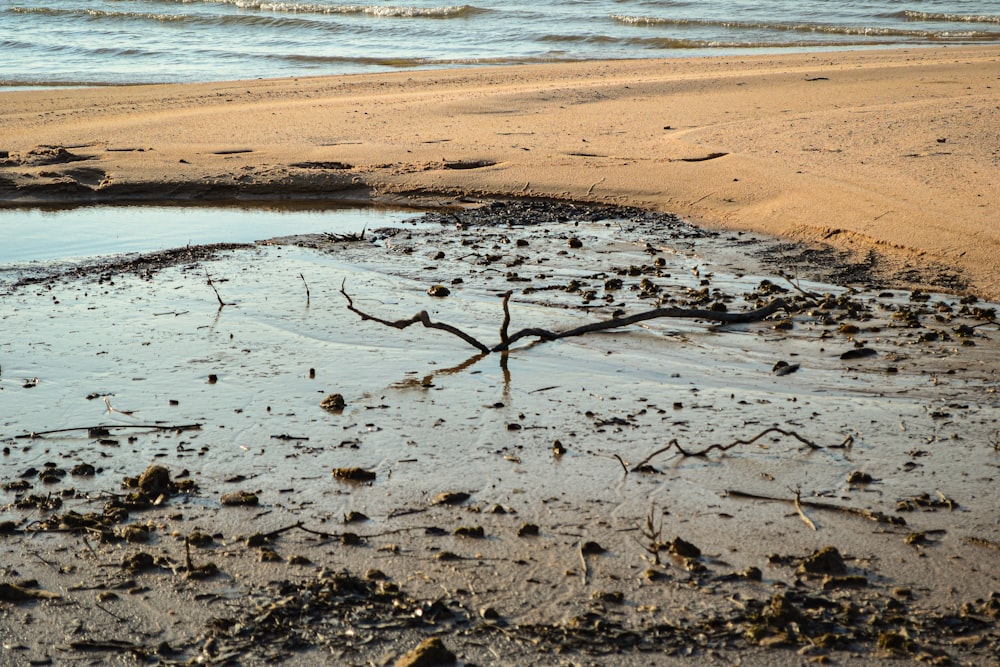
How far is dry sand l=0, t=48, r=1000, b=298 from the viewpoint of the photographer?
705 centimetres

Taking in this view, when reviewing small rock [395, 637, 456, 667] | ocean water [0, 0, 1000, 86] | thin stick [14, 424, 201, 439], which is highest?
ocean water [0, 0, 1000, 86]

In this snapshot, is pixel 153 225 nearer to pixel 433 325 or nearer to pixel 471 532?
pixel 433 325

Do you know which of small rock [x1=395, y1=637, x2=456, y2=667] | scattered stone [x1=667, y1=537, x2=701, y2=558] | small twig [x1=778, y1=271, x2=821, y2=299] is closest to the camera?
small rock [x1=395, y1=637, x2=456, y2=667]

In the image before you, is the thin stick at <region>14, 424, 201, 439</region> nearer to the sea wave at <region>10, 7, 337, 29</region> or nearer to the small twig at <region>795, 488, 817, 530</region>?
the small twig at <region>795, 488, 817, 530</region>

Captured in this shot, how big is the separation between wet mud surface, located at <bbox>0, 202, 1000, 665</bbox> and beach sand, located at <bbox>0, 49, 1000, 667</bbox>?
0.05ft

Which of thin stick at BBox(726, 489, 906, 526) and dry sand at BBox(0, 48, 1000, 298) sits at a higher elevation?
dry sand at BBox(0, 48, 1000, 298)

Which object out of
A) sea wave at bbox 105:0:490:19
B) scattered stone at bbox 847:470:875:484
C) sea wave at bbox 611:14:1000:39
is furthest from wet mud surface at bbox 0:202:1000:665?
sea wave at bbox 105:0:490:19

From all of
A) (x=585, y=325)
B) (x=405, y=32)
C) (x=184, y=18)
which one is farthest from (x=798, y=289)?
(x=184, y=18)

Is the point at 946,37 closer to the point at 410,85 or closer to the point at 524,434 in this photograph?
the point at 410,85

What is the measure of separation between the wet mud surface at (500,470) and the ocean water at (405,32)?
526 inches

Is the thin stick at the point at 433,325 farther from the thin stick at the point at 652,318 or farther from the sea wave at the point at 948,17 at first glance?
the sea wave at the point at 948,17

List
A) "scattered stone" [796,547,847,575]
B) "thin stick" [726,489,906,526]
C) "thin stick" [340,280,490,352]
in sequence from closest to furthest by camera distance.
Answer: "scattered stone" [796,547,847,575] < "thin stick" [726,489,906,526] < "thin stick" [340,280,490,352]

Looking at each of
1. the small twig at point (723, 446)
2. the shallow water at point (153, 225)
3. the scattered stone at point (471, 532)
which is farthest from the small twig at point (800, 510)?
the shallow water at point (153, 225)

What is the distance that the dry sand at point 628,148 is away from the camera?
7051mm
